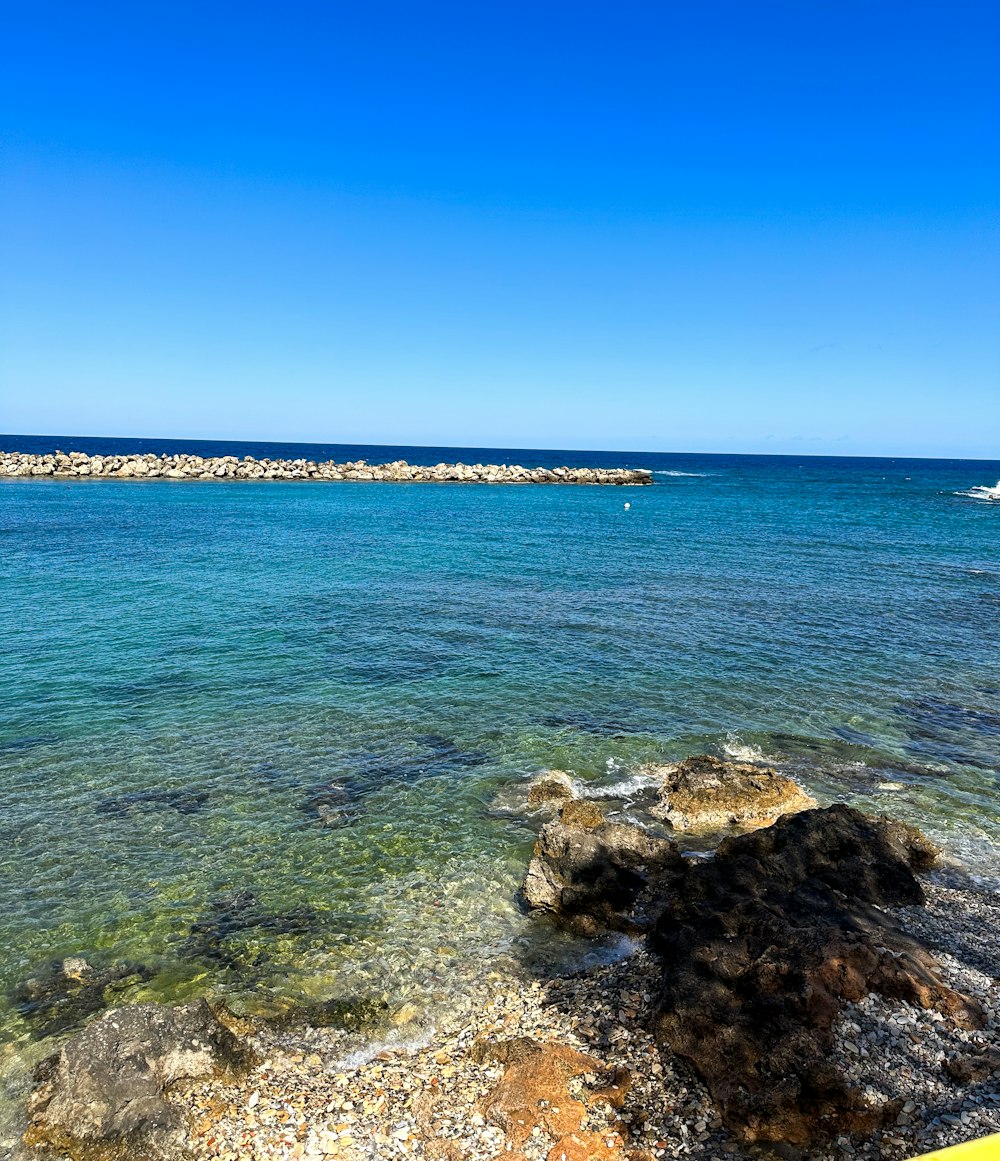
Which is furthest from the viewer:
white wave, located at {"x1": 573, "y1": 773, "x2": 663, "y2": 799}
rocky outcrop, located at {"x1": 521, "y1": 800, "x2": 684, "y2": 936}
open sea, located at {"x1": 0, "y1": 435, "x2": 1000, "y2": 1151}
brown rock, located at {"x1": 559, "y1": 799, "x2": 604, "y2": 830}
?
white wave, located at {"x1": 573, "y1": 773, "x2": 663, "y2": 799}

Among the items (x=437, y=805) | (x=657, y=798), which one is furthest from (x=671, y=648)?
(x=437, y=805)

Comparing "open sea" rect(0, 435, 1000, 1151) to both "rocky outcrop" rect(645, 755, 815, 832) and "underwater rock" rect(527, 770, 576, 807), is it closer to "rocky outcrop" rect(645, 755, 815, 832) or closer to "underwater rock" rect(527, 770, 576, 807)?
"underwater rock" rect(527, 770, 576, 807)

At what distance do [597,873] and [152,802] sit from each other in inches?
381

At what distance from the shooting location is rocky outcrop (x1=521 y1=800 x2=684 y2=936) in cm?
1205

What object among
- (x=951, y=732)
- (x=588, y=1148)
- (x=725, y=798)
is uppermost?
(x=725, y=798)

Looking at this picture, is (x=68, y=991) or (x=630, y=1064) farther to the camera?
(x=68, y=991)

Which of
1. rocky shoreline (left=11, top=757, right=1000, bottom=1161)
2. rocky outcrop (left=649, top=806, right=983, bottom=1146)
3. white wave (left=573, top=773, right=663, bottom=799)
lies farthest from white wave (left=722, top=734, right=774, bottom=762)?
rocky shoreline (left=11, top=757, right=1000, bottom=1161)

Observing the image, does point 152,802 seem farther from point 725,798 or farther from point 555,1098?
point 725,798

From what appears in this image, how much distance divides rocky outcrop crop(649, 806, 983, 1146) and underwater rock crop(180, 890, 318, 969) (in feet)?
19.6

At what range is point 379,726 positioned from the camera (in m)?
19.8

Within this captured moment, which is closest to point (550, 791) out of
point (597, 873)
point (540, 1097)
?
point (597, 873)

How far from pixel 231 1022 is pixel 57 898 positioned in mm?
4827

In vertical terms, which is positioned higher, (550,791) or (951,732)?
(951,732)

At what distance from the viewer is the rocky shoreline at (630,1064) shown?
7746 millimetres
